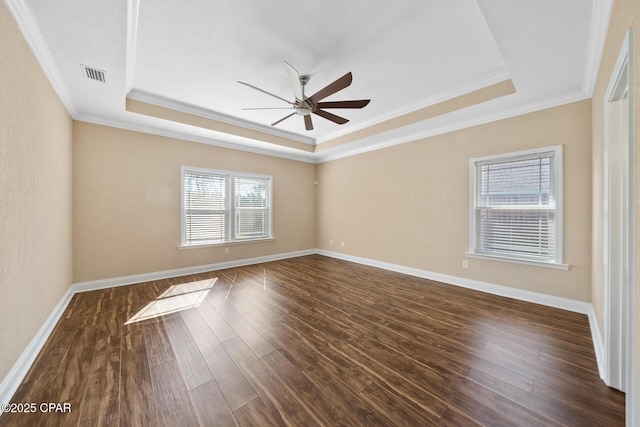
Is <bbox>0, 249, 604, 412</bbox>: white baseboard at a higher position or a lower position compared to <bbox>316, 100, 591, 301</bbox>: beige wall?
lower

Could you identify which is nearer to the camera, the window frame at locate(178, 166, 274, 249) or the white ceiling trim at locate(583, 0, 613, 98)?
the white ceiling trim at locate(583, 0, 613, 98)

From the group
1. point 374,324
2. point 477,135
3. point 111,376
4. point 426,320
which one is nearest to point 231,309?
point 111,376

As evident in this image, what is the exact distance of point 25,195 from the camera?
6.24ft

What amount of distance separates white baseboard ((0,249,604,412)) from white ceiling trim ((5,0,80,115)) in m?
2.50

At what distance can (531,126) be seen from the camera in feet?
10.5

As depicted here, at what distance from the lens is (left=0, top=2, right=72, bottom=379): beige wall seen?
1.58 m

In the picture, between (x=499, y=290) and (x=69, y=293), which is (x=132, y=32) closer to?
(x=69, y=293)

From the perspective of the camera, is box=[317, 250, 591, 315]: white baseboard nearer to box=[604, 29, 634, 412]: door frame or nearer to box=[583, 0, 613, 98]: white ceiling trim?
box=[604, 29, 634, 412]: door frame

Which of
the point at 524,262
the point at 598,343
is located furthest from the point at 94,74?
the point at 524,262

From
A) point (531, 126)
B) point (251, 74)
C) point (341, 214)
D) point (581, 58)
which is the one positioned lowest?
point (341, 214)

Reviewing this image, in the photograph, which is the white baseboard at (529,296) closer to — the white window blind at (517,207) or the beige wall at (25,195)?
the white window blind at (517,207)

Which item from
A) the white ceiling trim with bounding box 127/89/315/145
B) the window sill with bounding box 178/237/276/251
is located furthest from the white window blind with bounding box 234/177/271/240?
the white ceiling trim with bounding box 127/89/315/145

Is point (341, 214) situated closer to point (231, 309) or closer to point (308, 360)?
point (231, 309)

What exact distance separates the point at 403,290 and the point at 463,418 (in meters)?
2.30
